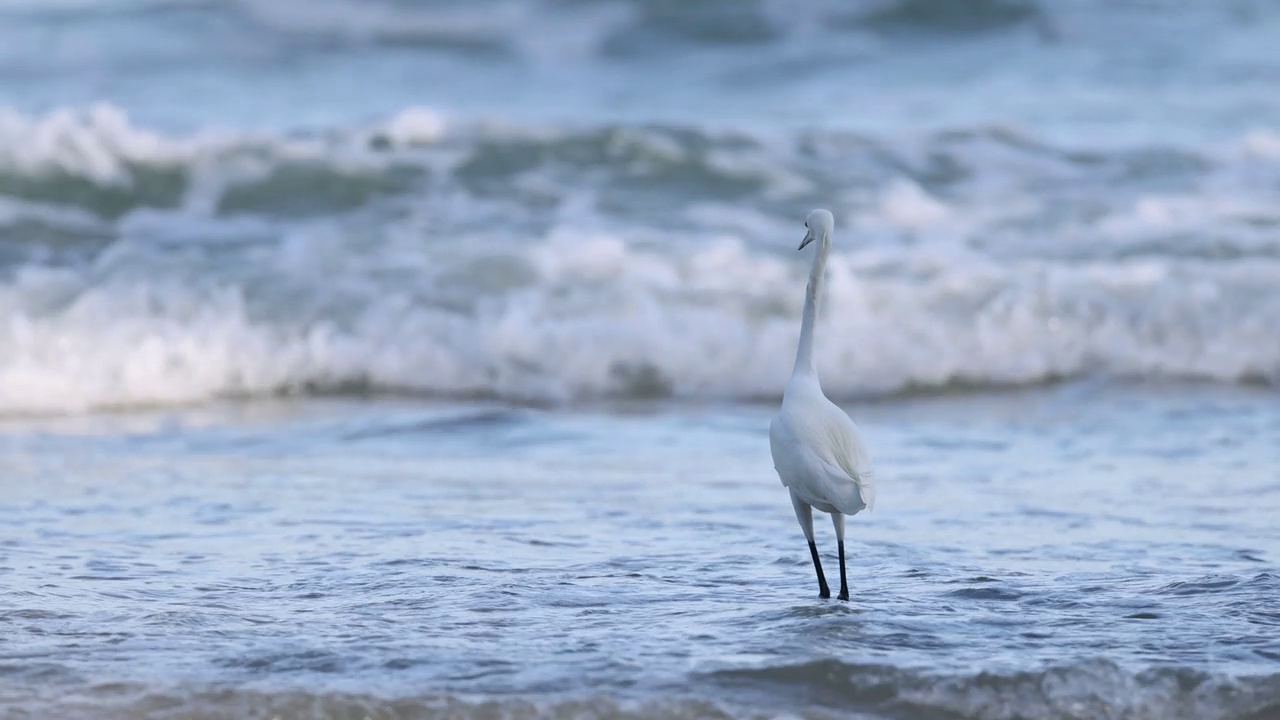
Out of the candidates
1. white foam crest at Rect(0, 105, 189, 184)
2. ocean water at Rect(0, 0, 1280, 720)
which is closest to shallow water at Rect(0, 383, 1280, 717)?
ocean water at Rect(0, 0, 1280, 720)

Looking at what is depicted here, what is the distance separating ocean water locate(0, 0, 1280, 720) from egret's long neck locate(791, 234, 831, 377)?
562 mm

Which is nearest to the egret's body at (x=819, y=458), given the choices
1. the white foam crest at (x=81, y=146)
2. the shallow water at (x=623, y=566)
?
the shallow water at (x=623, y=566)

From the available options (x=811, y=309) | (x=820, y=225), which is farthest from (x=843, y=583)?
(x=820, y=225)

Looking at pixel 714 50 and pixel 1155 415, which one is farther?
pixel 714 50

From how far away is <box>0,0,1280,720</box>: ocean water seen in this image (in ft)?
11.7

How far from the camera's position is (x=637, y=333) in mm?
7828

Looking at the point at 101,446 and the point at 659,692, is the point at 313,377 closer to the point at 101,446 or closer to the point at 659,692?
the point at 101,446

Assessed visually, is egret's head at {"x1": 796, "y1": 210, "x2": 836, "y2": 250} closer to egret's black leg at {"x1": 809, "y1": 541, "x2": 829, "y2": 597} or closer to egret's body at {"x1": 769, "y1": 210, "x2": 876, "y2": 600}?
egret's body at {"x1": 769, "y1": 210, "x2": 876, "y2": 600}

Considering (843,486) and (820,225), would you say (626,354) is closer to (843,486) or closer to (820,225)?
(820,225)

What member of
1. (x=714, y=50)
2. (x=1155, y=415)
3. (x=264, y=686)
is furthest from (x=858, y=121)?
(x=264, y=686)

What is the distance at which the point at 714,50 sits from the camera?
45.4ft

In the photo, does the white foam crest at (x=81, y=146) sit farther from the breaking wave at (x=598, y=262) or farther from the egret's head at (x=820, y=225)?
the egret's head at (x=820, y=225)

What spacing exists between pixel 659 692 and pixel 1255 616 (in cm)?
142

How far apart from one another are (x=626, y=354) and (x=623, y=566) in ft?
11.1
